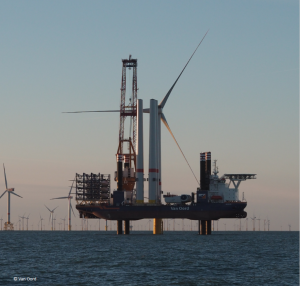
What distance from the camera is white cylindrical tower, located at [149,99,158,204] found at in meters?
141

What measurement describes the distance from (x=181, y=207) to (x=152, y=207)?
24.3 feet

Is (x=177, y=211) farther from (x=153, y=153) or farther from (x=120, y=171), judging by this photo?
A: (x=120, y=171)

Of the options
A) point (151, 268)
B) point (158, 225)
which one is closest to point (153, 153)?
point (158, 225)

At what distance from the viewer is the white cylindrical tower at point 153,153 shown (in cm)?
14125

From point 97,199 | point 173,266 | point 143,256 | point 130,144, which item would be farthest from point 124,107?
point 173,266

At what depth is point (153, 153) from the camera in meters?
142

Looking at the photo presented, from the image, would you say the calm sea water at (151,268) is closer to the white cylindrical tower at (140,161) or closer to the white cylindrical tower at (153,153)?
the white cylindrical tower at (153,153)

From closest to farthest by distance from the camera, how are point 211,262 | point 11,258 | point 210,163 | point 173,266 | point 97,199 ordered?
point 173,266 → point 211,262 → point 11,258 → point 210,163 → point 97,199

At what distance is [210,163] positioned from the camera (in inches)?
5536

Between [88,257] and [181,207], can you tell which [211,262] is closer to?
[88,257]

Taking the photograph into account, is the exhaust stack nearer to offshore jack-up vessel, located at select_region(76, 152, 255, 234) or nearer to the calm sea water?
offshore jack-up vessel, located at select_region(76, 152, 255, 234)

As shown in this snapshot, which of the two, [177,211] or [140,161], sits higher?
[140,161]

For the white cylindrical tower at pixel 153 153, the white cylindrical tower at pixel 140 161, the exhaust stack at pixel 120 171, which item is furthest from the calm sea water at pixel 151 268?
the exhaust stack at pixel 120 171

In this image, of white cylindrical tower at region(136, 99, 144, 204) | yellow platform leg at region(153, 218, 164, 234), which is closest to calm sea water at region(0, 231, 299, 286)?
white cylindrical tower at region(136, 99, 144, 204)
